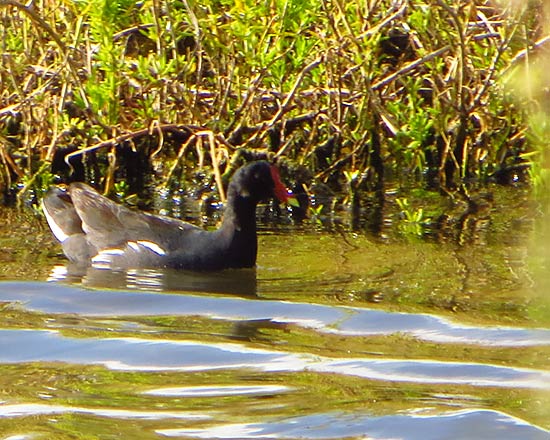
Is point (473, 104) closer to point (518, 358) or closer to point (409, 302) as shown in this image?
point (409, 302)

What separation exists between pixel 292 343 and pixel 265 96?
11.2 ft

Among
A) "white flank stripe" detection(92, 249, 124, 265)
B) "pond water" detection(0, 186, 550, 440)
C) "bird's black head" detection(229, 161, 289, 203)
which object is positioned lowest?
"pond water" detection(0, 186, 550, 440)

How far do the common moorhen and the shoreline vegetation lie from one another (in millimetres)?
356

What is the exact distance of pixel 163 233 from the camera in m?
7.25

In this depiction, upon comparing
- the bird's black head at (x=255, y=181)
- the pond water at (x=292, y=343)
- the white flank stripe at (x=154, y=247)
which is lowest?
the pond water at (x=292, y=343)

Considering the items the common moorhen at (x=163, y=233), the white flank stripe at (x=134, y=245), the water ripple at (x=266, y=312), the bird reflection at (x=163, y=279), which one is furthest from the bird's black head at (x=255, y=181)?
the water ripple at (x=266, y=312)

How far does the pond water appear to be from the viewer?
422cm

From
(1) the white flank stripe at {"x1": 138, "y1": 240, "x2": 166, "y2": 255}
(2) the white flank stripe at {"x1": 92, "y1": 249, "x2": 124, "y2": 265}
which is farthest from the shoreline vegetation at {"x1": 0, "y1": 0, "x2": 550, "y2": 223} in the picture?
(2) the white flank stripe at {"x1": 92, "y1": 249, "x2": 124, "y2": 265}

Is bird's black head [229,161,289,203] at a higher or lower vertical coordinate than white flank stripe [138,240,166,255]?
higher

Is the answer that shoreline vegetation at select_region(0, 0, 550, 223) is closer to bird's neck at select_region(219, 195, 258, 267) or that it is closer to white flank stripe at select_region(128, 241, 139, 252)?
bird's neck at select_region(219, 195, 258, 267)

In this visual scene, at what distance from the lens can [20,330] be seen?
5.57 meters

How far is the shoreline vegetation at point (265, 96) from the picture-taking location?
789 centimetres

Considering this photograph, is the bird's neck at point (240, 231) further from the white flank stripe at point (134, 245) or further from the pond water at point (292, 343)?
the white flank stripe at point (134, 245)

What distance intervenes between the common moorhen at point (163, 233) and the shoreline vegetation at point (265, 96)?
356mm
